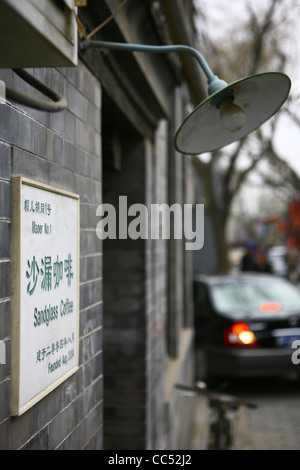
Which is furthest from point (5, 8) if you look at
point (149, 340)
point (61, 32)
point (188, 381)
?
point (188, 381)

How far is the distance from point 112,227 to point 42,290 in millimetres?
2795

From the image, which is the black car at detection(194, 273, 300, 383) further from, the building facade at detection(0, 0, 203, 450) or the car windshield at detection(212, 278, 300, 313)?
the building facade at detection(0, 0, 203, 450)

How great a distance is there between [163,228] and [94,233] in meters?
2.78

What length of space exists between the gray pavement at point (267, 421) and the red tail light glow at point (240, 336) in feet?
2.61

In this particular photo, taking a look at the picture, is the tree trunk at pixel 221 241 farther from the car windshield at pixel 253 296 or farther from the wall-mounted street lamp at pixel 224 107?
the wall-mounted street lamp at pixel 224 107

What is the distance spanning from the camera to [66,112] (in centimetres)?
271

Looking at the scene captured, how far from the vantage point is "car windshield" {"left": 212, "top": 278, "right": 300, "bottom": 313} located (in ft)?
29.9

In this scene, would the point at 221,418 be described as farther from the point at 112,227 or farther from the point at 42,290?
the point at 42,290

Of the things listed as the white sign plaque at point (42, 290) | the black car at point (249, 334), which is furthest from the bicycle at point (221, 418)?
the black car at point (249, 334)

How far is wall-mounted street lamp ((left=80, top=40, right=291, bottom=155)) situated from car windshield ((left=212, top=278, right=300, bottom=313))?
626 cm

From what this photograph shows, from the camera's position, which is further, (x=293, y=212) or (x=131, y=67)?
(x=293, y=212)

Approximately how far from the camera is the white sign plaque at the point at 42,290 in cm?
199

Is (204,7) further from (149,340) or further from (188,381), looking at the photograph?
(149,340)

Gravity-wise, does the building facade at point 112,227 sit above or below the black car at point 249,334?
above
